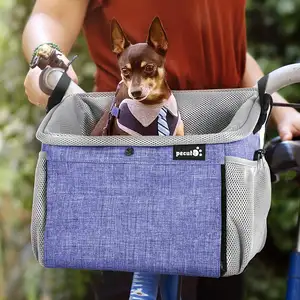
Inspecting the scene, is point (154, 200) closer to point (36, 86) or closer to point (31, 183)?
point (36, 86)

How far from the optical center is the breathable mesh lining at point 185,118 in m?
0.73

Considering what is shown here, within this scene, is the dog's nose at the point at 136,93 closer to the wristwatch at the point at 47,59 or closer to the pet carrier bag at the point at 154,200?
the pet carrier bag at the point at 154,200

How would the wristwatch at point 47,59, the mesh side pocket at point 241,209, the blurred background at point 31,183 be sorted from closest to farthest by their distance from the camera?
the mesh side pocket at point 241,209 → the wristwatch at point 47,59 → the blurred background at point 31,183

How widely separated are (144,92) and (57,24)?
31 centimetres

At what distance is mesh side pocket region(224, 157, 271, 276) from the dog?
0.14 m

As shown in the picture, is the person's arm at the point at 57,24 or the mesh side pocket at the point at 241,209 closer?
the mesh side pocket at the point at 241,209

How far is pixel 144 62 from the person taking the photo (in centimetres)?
78

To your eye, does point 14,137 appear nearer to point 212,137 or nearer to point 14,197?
point 14,197

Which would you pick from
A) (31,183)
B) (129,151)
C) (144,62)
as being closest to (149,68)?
(144,62)

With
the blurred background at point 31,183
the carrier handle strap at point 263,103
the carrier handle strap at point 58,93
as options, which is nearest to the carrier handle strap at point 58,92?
the carrier handle strap at point 58,93

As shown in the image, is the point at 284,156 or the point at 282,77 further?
the point at 284,156

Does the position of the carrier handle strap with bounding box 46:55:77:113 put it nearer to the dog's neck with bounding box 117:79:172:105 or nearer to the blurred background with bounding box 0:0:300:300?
the dog's neck with bounding box 117:79:172:105

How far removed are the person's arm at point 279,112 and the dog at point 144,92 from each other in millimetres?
220

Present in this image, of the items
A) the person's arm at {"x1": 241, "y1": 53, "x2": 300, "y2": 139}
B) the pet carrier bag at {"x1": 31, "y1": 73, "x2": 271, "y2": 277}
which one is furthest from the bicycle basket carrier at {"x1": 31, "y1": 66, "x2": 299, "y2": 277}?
the person's arm at {"x1": 241, "y1": 53, "x2": 300, "y2": 139}
